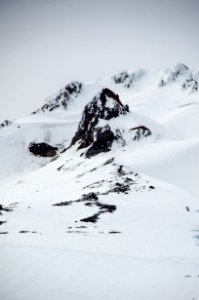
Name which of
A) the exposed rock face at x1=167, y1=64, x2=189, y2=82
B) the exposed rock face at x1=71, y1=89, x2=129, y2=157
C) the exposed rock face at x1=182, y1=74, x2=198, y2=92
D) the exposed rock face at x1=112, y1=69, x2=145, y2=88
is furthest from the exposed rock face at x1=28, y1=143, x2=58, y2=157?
the exposed rock face at x1=167, y1=64, x2=189, y2=82

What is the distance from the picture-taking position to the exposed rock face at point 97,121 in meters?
44.8

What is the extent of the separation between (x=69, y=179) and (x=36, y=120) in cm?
5003

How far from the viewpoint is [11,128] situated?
76.1 m

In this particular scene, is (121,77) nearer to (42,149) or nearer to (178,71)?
(178,71)

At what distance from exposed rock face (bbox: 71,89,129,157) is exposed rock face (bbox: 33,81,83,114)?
1870 inches

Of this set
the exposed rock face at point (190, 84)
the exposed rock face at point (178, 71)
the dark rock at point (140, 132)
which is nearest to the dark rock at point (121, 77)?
the exposed rock face at point (178, 71)

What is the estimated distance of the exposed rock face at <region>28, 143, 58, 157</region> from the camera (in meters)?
65.5

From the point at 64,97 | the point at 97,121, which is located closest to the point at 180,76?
the point at 64,97

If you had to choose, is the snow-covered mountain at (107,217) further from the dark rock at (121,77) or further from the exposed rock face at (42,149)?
the dark rock at (121,77)

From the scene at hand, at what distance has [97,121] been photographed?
49.5 meters

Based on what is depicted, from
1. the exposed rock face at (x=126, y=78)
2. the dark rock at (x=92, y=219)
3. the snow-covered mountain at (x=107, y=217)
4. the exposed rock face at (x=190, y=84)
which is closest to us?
the snow-covered mountain at (x=107, y=217)

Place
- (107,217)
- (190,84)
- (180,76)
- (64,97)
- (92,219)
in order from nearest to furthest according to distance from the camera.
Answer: (92,219), (107,217), (64,97), (190,84), (180,76)

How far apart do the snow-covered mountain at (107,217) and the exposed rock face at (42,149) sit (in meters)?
0.34

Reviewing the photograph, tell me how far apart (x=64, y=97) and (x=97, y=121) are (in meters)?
60.5
